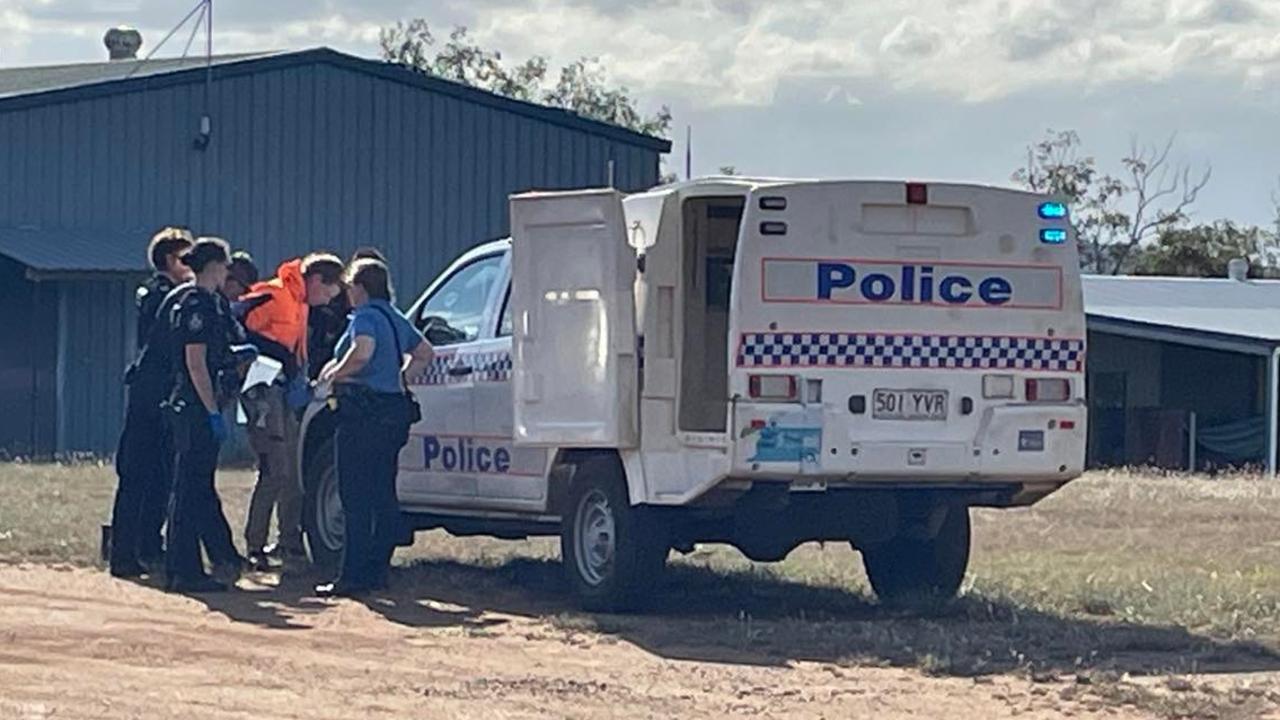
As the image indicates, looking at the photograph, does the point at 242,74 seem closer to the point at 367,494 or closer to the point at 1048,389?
the point at 367,494

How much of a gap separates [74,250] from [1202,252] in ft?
145

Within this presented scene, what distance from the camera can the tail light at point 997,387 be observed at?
12227mm

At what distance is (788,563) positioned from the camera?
15695 mm

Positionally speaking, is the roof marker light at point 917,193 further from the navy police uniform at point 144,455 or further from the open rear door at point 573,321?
the navy police uniform at point 144,455

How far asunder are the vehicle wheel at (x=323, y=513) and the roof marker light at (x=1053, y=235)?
14.8 ft

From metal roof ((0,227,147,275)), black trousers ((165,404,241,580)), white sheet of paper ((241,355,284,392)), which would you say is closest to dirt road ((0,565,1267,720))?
black trousers ((165,404,241,580))

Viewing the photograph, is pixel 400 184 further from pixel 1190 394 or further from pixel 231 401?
pixel 231 401

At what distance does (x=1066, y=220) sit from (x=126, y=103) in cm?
2118

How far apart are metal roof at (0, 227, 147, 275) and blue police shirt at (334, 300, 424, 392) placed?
15.9 metres

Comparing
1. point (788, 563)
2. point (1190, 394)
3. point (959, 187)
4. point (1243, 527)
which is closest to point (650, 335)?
point (959, 187)

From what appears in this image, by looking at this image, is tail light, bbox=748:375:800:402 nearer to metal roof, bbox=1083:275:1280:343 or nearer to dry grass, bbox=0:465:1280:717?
dry grass, bbox=0:465:1280:717

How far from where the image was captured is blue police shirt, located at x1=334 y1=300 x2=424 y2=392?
1312cm

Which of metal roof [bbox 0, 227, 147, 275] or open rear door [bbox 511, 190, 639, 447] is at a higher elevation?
metal roof [bbox 0, 227, 147, 275]

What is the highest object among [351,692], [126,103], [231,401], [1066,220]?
[126,103]
